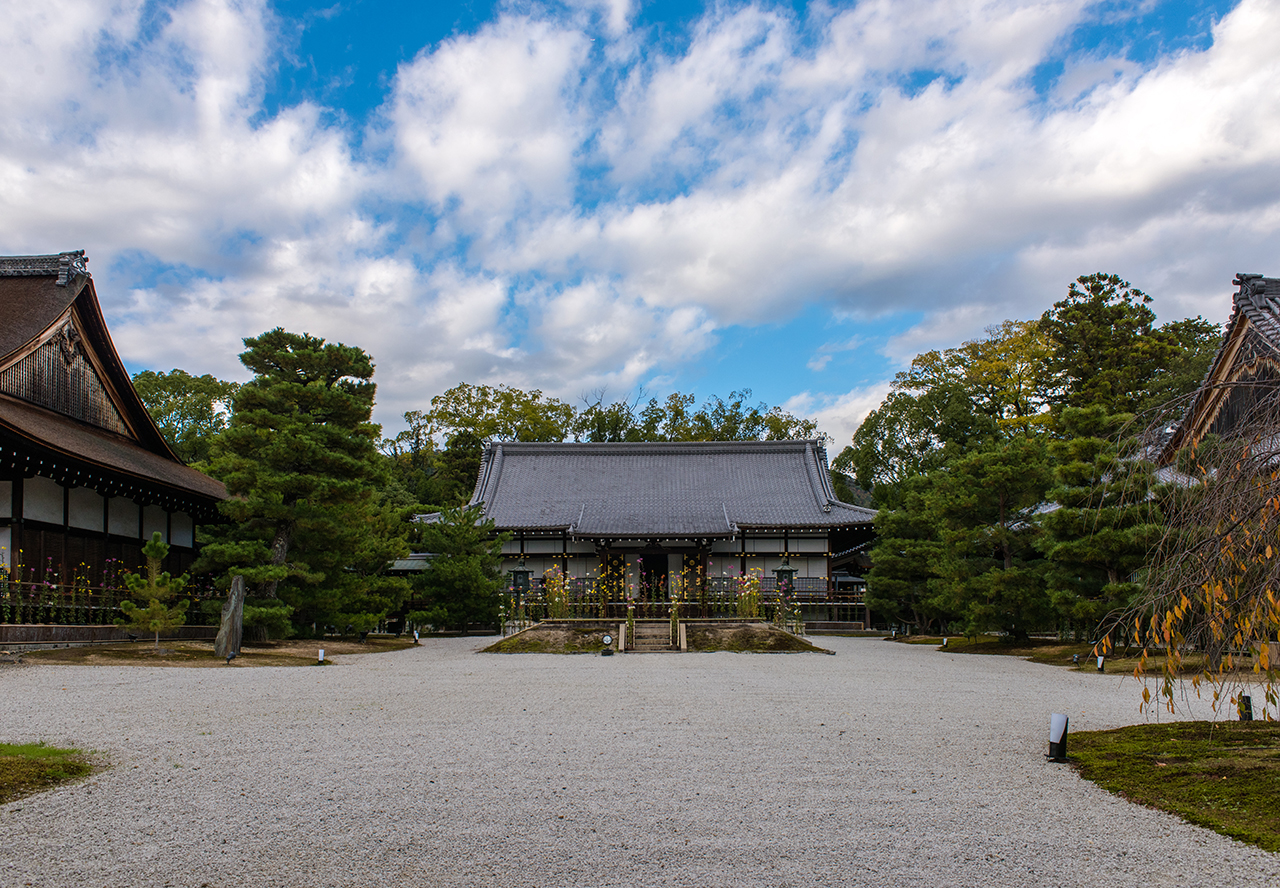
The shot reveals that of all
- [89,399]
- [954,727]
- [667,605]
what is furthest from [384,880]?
[89,399]

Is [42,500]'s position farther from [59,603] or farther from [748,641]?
[748,641]

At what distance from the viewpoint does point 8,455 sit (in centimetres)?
1369

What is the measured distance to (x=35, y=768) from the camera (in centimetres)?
509

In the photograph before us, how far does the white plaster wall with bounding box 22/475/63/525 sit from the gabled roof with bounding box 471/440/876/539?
512 inches

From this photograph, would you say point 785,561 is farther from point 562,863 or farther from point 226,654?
point 562,863

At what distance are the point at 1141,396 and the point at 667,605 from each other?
2041 cm

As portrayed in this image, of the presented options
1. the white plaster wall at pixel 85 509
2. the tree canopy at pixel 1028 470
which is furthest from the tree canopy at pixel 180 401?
the tree canopy at pixel 1028 470

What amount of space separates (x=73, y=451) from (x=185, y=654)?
3902mm

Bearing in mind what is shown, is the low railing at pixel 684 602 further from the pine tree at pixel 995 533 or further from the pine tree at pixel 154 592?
the pine tree at pixel 154 592

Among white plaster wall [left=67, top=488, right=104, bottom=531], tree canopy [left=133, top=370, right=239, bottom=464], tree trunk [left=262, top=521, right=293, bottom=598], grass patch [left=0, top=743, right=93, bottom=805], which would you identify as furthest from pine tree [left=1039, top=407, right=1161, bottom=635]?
tree canopy [left=133, top=370, right=239, bottom=464]

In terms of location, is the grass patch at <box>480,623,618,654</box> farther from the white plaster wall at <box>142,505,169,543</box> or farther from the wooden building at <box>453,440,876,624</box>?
the white plaster wall at <box>142,505,169,543</box>

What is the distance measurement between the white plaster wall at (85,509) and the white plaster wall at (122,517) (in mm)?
Result: 341

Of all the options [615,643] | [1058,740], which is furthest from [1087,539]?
[1058,740]

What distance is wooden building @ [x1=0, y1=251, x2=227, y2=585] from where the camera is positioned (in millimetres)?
14297
